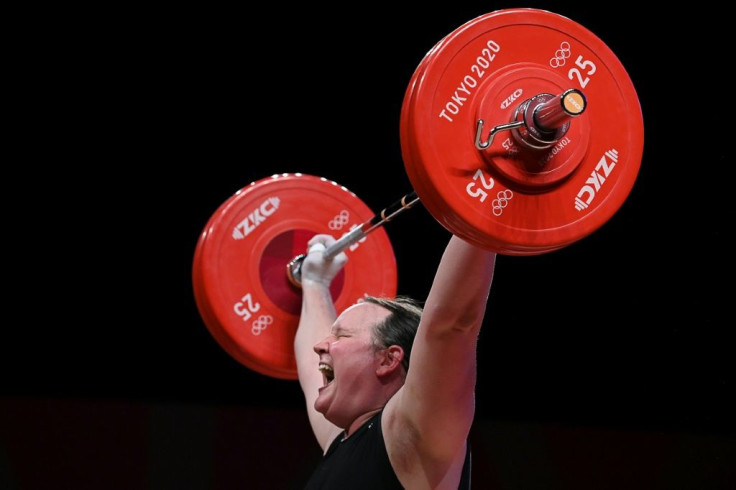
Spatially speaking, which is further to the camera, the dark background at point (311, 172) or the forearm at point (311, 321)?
the dark background at point (311, 172)

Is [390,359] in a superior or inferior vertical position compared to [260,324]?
inferior

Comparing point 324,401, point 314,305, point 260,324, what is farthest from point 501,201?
point 260,324

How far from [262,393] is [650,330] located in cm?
183

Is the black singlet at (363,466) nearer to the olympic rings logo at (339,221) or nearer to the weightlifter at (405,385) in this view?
the weightlifter at (405,385)

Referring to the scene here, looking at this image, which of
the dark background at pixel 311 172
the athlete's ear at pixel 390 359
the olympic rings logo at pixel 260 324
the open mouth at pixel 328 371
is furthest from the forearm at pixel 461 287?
the dark background at pixel 311 172

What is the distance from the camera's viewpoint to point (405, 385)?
1698mm

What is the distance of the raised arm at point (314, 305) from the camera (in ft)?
8.45

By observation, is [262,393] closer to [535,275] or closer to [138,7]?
[535,275]

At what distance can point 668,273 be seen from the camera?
163 inches

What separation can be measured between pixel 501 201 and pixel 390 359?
0.71 m

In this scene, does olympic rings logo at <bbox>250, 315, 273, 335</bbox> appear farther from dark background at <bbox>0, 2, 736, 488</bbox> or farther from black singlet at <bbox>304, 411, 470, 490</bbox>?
dark background at <bbox>0, 2, 736, 488</bbox>

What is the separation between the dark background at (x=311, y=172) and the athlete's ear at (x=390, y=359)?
172cm

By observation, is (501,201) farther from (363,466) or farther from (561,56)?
(363,466)

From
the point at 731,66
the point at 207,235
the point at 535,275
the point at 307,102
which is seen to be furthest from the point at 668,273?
the point at 207,235
